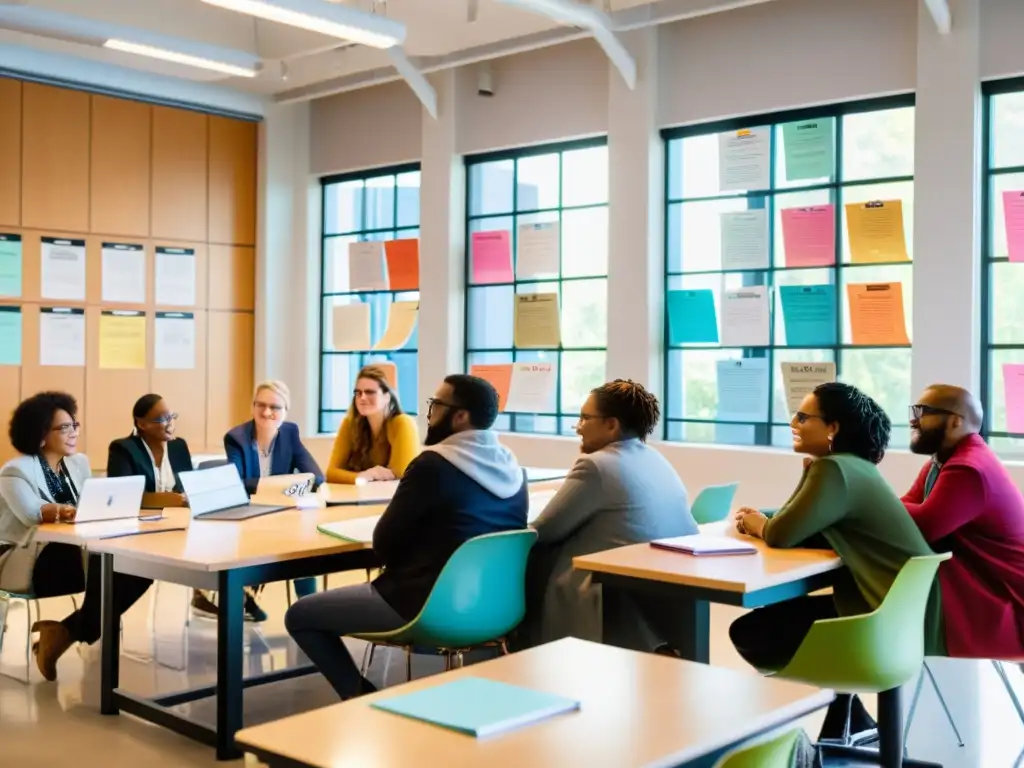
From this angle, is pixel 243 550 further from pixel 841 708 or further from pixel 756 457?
pixel 756 457

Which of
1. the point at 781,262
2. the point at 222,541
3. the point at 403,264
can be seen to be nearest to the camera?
the point at 222,541

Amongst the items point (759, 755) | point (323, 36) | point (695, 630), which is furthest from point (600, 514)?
point (323, 36)

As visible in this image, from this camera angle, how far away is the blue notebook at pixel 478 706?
186 centimetres

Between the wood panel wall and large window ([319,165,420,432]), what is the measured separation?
0.64m

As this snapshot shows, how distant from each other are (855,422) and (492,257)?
4.68m

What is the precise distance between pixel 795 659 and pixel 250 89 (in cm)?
694

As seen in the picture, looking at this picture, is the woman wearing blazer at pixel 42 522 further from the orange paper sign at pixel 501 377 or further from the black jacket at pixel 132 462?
the orange paper sign at pixel 501 377

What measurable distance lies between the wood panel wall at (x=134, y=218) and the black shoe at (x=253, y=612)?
9.20 ft

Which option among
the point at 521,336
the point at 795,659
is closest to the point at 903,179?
the point at 521,336

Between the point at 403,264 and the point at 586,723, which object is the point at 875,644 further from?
the point at 403,264

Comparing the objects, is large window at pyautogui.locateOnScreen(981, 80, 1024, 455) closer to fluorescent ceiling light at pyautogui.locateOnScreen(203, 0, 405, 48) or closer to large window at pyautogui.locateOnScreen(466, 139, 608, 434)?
large window at pyautogui.locateOnScreen(466, 139, 608, 434)

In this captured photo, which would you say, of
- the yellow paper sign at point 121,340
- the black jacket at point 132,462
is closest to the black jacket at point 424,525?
the black jacket at point 132,462

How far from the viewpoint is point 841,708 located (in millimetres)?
3836

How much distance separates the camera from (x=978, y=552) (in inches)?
140
